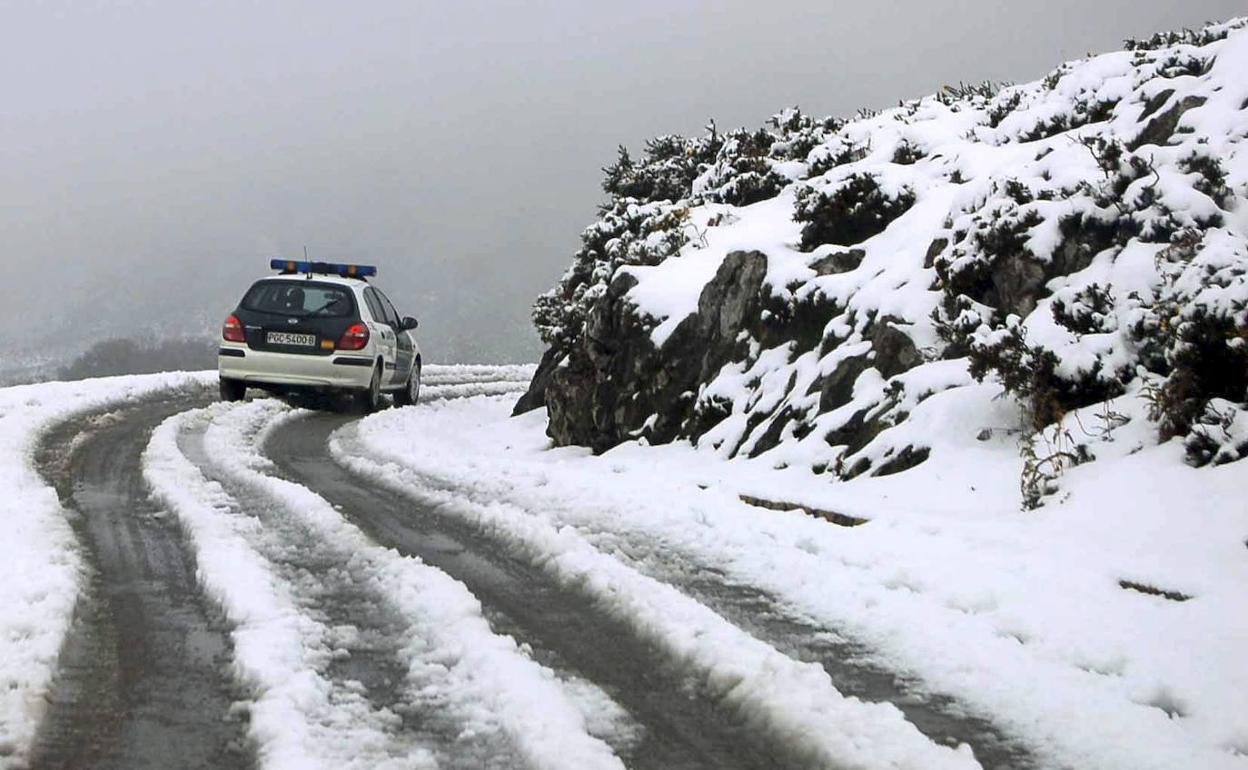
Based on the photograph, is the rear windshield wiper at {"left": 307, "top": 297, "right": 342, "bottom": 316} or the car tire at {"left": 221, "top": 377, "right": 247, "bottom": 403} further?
the car tire at {"left": 221, "top": 377, "right": 247, "bottom": 403}

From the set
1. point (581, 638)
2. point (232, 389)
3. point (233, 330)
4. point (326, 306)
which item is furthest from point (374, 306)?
point (581, 638)

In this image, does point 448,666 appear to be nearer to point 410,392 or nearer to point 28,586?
point 28,586

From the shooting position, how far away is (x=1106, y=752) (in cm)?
327

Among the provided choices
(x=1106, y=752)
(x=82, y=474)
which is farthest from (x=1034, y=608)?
(x=82, y=474)

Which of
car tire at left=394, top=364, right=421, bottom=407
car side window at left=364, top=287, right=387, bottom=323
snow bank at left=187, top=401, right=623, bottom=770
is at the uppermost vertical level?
snow bank at left=187, top=401, right=623, bottom=770

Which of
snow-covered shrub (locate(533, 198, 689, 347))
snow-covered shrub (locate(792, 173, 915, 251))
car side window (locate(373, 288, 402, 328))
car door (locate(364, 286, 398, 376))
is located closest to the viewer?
snow-covered shrub (locate(792, 173, 915, 251))

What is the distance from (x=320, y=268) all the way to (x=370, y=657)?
12682 millimetres

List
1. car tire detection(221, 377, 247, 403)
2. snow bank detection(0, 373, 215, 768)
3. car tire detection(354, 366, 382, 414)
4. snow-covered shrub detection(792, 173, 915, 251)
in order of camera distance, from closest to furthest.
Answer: snow bank detection(0, 373, 215, 768) → snow-covered shrub detection(792, 173, 915, 251) → car tire detection(221, 377, 247, 403) → car tire detection(354, 366, 382, 414)

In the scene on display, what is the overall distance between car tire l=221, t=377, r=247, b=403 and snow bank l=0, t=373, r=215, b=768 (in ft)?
12.1

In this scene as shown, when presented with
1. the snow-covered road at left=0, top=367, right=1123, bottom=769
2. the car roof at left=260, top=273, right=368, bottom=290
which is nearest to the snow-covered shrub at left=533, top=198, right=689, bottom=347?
the car roof at left=260, top=273, right=368, bottom=290

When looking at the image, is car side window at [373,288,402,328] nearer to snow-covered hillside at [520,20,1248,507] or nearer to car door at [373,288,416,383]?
car door at [373,288,416,383]

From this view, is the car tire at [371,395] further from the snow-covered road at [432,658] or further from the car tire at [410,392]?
the snow-covered road at [432,658]

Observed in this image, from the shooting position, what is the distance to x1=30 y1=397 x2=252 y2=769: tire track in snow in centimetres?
325

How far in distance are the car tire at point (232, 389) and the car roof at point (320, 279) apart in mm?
1438
